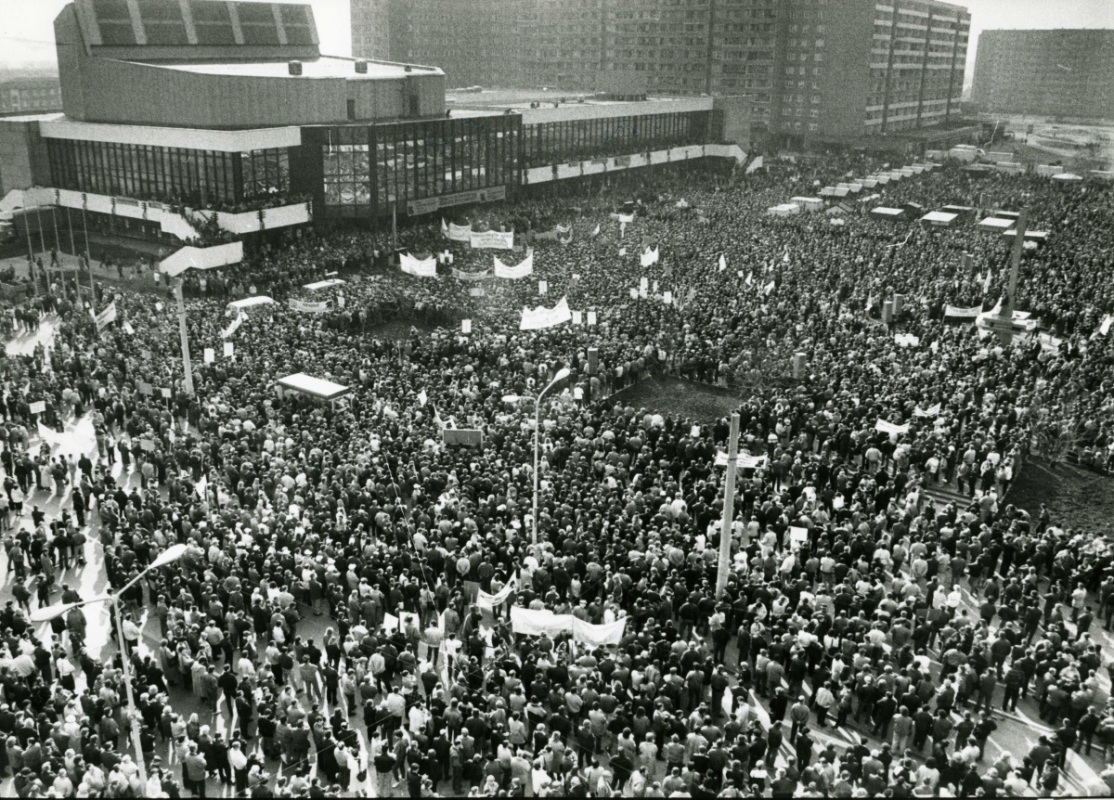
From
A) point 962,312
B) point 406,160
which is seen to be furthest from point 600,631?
point 406,160

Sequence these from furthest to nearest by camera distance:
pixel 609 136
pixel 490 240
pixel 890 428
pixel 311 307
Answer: pixel 609 136, pixel 490 240, pixel 311 307, pixel 890 428

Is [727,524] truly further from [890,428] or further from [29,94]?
[29,94]

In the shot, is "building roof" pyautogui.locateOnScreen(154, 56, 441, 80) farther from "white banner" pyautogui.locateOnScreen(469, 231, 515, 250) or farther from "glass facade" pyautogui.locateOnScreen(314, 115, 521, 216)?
"white banner" pyautogui.locateOnScreen(469, 231, 515, 250)

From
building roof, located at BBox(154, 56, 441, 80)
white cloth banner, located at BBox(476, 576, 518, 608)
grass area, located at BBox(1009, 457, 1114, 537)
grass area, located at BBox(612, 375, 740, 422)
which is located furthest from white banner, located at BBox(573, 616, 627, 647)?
building roof, located at BBox(154, 56, 441, 80)

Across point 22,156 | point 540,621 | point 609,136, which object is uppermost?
point 609,136

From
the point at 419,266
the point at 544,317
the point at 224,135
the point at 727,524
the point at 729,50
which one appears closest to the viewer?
the point at 727,524

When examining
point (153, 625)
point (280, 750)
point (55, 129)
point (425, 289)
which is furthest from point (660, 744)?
Result: point (55, 129)

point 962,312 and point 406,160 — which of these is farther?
point 406,160
